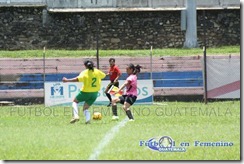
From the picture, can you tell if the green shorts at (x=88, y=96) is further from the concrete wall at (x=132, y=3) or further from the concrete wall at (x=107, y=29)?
the concrete wall at (x=132, y=3)

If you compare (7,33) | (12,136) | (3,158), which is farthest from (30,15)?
(3,158)

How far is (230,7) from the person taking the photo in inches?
1467

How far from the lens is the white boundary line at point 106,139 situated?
13162 mm

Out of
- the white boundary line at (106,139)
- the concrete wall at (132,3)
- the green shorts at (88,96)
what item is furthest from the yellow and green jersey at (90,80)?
the concrete wall at (132,3)

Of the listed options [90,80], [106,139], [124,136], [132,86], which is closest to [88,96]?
[90,80]

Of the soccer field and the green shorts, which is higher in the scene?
the green shorts

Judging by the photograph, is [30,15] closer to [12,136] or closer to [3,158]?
[12,136]

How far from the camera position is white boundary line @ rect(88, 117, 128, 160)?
43.2 ft

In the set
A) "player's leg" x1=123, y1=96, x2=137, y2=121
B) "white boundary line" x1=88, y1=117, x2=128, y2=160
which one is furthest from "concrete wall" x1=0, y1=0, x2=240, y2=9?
"white boundary line" x1=88, y1=117, x2=128, y2=160

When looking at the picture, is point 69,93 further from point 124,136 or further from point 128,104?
point 124,136

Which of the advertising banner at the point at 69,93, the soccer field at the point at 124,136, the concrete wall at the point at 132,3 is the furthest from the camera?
the concrete wall at the point at 132,3

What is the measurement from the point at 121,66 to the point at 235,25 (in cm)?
974

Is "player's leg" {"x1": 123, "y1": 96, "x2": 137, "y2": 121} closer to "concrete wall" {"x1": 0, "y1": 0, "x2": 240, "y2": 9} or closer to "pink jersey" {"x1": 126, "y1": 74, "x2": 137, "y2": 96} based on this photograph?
"pink jersey" {"x1": 126, "y1": 74, "x2": 137, "y2": 96}

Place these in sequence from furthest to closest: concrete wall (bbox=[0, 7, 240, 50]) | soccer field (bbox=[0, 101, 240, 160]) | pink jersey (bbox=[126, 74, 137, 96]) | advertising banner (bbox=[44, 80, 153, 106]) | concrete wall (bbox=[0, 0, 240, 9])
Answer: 1. concrete wall (bbox=[0, 0, 240, 9])
2. concrete wall (bbox=[0, 7, 240, 50])
3. advertising banner (bbox=[44, 80, 153, 106])
4. pink jersey (bbox=[126, 74, 137, 96])
5. soccer field (bbox=[0, 101, 240, 160])
